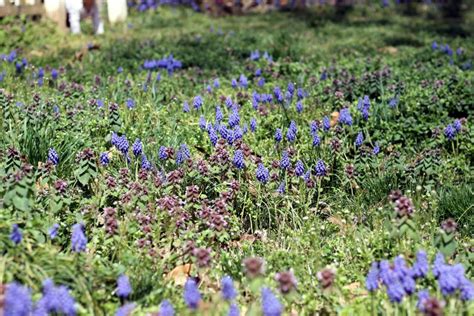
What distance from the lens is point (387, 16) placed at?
12539 millimetres

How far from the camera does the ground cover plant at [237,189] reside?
103 inches

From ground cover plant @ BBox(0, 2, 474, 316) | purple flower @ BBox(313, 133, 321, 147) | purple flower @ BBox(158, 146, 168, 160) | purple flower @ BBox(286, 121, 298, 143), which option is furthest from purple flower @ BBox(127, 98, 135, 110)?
purple flower @ BBox(313, 133, 321, 147)

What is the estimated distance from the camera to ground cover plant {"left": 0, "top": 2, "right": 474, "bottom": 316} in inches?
103

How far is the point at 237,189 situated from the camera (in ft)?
12.0

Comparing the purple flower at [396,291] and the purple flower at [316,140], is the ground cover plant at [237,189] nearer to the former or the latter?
the purple flower at [396,291]

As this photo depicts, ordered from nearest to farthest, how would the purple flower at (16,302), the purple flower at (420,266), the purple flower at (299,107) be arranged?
Answer: the purple flower at (16,302)
the purple flower at (420,266)
the purple flower at (299,107)

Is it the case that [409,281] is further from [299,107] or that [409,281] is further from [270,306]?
[299,107]

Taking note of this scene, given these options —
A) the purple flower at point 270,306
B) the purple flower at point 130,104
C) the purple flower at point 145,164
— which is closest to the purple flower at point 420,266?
the purple flower at point 270,306

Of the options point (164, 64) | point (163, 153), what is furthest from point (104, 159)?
point (164, 64)

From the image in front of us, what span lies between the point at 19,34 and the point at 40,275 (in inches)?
271

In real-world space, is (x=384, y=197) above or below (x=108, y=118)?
below

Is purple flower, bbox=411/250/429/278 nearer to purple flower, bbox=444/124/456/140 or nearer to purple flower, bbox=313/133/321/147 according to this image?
purple flower, bbox=313/133/321/147

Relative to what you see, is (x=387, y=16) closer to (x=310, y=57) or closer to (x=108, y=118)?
(x=310, y=57)

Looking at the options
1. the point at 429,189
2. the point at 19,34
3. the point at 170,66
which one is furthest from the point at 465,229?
the point at 19,34
